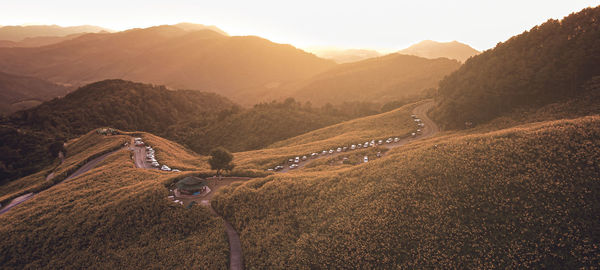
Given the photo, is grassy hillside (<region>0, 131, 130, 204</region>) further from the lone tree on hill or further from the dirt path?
the dirt path

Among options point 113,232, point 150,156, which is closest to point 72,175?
point 150,156

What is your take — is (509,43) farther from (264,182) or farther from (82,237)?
(82,237)

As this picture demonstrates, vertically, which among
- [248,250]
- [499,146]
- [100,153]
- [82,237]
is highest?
[100,153]

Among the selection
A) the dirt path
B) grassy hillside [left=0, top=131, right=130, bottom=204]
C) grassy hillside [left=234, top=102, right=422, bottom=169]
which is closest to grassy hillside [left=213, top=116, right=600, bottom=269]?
the dirt path

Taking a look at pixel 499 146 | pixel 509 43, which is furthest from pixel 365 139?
pixel 509 43

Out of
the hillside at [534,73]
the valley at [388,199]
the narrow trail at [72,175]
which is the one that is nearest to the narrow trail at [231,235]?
the valley at [388,199]

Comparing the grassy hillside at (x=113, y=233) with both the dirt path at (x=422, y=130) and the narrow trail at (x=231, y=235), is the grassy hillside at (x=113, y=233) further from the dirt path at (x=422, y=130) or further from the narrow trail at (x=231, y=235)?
the dirt path at (x=422, y=130)
